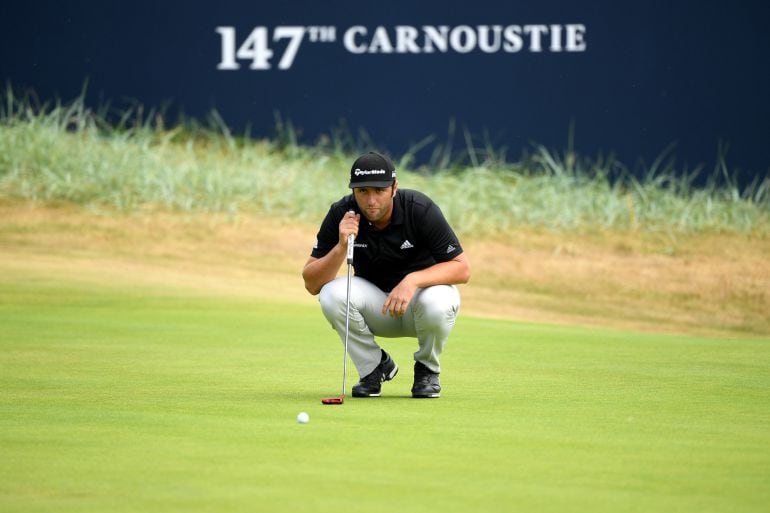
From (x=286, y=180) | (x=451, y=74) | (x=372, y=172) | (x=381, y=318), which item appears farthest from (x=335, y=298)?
(x=286, y=180)

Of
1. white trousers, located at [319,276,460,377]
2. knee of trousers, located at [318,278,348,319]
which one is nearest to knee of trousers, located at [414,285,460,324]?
white trousers, located at [319,276,460,377]

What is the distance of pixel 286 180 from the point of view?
1953cm

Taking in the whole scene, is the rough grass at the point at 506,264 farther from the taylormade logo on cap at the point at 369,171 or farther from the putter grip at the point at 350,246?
the taylormade logo on cap at the point at 369,171

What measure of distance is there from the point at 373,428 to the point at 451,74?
13.9 meters

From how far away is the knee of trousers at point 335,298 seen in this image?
6.89m

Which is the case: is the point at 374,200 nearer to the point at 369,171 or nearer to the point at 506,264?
the point at 369,171

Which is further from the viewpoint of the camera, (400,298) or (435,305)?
(435,305)

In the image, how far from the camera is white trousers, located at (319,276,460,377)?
680 centimetres

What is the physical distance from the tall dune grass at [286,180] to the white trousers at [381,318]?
11500 millimetres

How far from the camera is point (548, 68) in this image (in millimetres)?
19031

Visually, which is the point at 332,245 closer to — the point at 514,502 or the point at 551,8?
the point at 514,502

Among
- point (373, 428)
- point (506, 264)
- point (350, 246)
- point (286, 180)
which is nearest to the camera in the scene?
point (373, 428)

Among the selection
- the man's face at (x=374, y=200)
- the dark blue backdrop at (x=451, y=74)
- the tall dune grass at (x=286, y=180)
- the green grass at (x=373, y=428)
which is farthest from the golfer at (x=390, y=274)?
the dark blue backdrop at (x=451, y=74)

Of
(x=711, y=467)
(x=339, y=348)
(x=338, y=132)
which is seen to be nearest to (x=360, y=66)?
(x=338, y=132)
